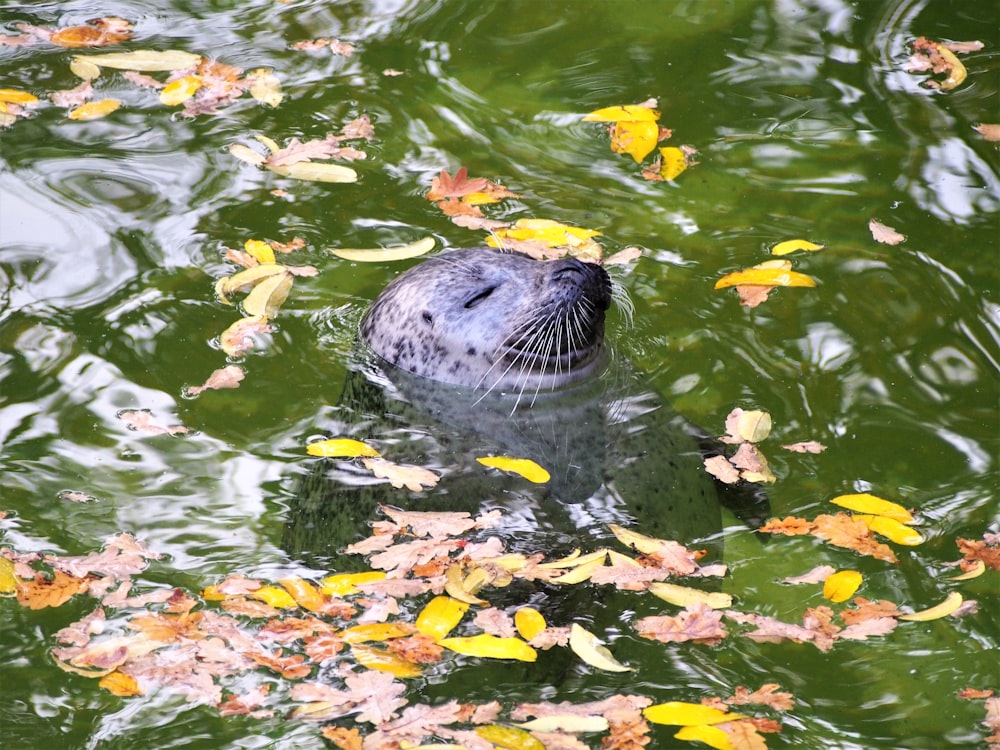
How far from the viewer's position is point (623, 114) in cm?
920

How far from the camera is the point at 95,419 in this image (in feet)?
21.6

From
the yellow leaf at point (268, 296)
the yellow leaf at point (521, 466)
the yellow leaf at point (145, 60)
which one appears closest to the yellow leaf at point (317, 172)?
the yellow leaf at point (268, 296)

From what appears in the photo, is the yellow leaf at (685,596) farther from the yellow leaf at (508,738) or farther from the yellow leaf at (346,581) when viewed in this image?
the yellow leaf at (346,581)

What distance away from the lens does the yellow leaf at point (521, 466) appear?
19.1 feet

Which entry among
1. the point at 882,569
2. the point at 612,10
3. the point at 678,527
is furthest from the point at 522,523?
the point at 612,10

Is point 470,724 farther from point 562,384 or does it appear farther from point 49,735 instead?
point 562,384

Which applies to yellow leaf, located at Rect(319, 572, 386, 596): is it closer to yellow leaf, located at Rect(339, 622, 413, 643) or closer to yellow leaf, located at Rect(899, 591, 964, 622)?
yellow leaf, located at Rect(339, 622, 413, 643)

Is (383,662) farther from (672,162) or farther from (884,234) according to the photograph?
(672,162)

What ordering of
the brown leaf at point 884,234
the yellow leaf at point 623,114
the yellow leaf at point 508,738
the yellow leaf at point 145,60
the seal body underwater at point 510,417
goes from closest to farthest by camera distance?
the yellow leaf at point 508,738
the seal body underwater at point 510,417
the brown leaf at point 884,234
the yellow leaf at point 623,114
the yellow leaf at point 145,60

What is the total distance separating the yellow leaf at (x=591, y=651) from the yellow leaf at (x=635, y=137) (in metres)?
4.65

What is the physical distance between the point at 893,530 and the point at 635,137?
4.15 m

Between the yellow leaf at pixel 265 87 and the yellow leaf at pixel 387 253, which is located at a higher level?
the yellow leaf at pixel 265 87

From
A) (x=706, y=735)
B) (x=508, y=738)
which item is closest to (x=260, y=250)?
(x=508, y=738)

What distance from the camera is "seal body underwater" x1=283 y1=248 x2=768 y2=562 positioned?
5641 mm
